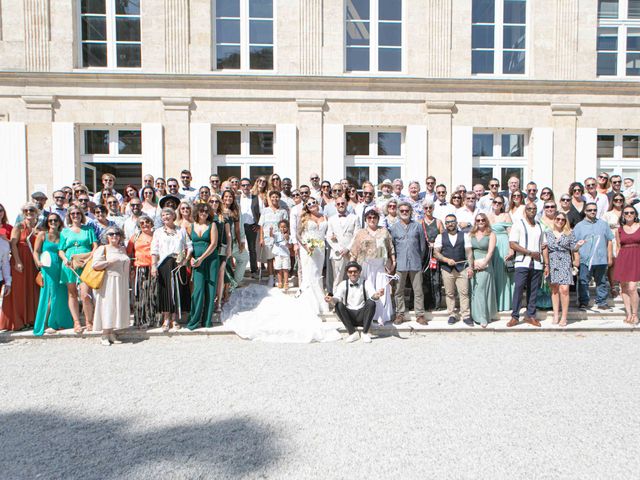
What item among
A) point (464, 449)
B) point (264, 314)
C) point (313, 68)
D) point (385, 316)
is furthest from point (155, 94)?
point (464, 449)

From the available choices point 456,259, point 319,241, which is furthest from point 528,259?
point 319,241

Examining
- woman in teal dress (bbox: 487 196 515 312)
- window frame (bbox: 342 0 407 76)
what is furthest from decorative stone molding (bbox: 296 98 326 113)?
woman in teal dress (bbox: 487 196 515 312)

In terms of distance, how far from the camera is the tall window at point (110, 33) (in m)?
12.7

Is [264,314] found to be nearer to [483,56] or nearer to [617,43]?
[483,56]

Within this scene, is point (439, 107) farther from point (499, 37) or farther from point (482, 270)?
point (482, 270)

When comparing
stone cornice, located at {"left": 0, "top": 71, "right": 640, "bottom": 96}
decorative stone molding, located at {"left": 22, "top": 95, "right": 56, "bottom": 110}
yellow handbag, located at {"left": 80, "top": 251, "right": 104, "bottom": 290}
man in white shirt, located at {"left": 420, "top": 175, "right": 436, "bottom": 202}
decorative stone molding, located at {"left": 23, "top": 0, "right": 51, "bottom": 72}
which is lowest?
yellow handbag, located at {"left": 80, "top": 251, "right": 104, "bottom": 290}

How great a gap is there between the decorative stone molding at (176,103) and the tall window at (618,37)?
11.7 metres

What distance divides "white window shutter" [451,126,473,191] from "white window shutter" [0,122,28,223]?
11391mm

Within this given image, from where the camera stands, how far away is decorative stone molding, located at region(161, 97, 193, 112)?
1237 centimetres

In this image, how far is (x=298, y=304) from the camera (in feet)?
24.6

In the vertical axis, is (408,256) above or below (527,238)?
below

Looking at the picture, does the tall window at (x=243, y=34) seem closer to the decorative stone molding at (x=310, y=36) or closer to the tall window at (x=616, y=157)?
the decorative stone molding at (x=310, y=36)

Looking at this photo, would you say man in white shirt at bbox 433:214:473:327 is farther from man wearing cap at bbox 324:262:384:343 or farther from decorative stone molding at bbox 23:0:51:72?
decorative stone molding at bbox 23:0:51:72

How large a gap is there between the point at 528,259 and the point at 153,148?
9.52 meters
